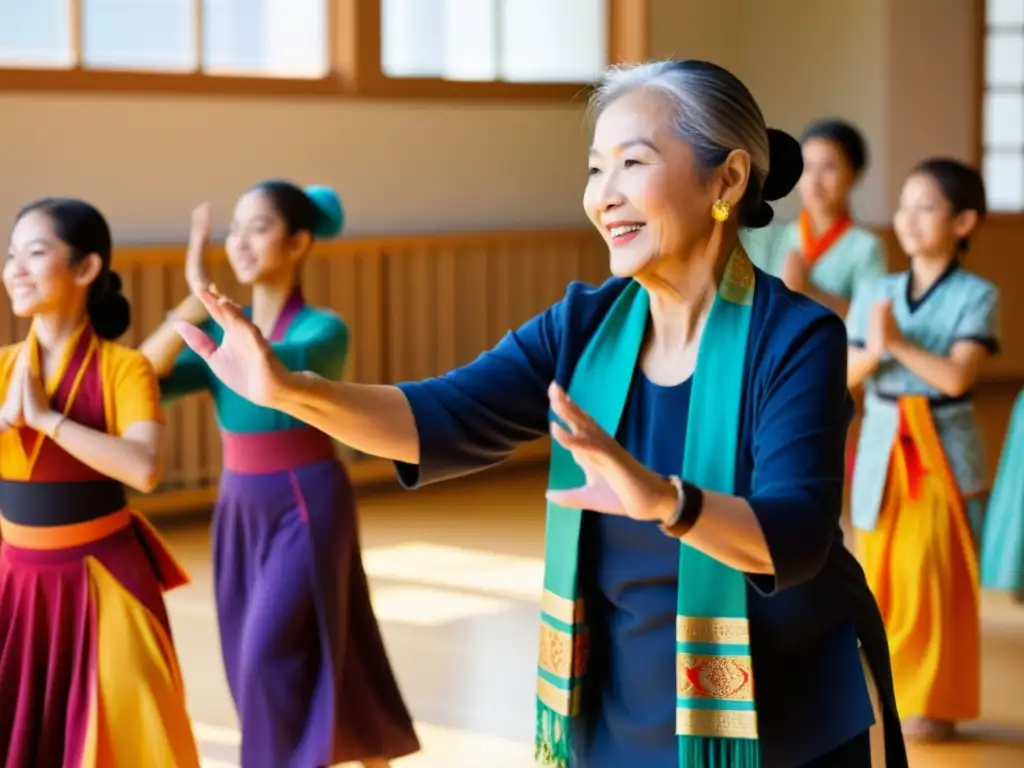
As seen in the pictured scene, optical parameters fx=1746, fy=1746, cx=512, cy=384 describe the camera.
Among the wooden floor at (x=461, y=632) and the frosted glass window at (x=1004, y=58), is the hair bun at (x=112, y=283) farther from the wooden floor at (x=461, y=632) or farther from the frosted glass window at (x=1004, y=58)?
the frosted glass window at (x=1004, y=58)

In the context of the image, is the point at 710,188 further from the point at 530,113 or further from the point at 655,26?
the point at 655,26

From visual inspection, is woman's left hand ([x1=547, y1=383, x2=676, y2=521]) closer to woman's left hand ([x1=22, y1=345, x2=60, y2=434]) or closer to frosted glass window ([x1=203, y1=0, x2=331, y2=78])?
woman's left hand ([x1=22, y1=345, x2=60, y2=434])

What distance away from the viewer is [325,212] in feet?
12.1

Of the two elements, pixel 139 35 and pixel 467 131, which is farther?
pixel 467 131

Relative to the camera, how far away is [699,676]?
5.99ft

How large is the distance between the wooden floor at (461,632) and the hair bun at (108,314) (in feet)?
3.58

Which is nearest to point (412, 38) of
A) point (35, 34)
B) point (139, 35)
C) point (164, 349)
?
point (139, 35)

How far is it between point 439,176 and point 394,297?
585mm

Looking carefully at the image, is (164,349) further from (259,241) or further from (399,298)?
(399,298)

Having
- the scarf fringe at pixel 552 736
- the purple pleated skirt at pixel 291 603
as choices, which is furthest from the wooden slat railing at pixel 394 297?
the scarf fringe at pixel 552 736

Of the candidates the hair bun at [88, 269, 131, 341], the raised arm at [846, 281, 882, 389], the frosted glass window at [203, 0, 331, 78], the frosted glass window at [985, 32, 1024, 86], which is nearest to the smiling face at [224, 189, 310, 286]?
the hair bun at [88, 269, 131, 341]

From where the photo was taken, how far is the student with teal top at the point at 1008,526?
16.4ft

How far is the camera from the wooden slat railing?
5.83 m

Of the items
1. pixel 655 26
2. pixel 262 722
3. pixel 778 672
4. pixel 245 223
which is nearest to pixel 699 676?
pixel 778 672
